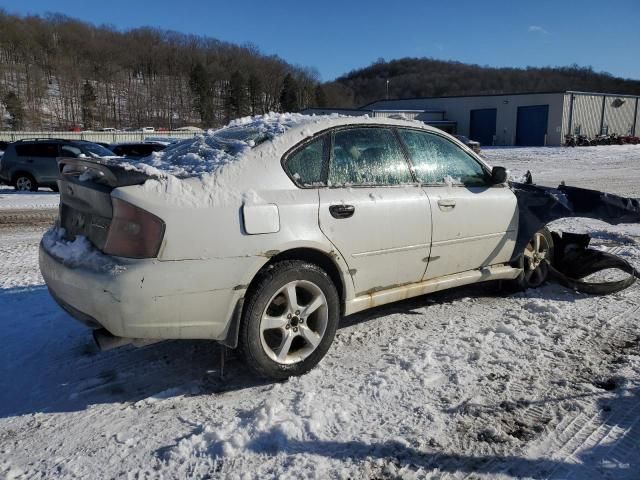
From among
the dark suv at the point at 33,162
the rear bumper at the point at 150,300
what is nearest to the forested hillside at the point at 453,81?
the dark suv at the point at 33,162

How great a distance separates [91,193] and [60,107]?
100038mm

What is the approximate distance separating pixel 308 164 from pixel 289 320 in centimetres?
106

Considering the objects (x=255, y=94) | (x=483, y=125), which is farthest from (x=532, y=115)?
(x=255, y=94)

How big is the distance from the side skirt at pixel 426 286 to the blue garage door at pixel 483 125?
173 feet

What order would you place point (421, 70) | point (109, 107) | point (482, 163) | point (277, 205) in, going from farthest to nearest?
point (421, 70) < point (109, 107) < point (482, 163) < point (277, 205)

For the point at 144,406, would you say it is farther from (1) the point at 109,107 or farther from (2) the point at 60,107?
(1) the point at 109,107

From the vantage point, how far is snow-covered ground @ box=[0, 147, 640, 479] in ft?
8.50

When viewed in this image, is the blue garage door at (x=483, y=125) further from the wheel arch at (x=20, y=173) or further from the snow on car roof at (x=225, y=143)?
the snow on car roof at (x=225, y=143)

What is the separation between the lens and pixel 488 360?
3652mm

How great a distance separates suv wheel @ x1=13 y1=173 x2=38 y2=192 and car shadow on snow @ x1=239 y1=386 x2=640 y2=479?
613 inches

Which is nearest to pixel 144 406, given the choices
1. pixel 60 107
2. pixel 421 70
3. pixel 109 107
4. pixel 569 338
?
pixel 569 338

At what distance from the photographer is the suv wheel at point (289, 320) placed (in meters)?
3.19

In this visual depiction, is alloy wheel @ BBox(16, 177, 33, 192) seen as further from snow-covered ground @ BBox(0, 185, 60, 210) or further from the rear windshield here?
the rear windshield

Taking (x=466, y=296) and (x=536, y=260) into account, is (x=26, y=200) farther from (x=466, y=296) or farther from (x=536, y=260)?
(x=536, y=260)
